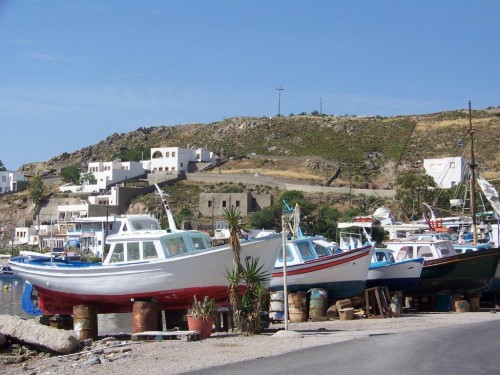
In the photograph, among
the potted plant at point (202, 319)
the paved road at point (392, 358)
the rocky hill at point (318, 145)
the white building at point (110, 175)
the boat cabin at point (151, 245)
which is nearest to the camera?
the paved road at point (392, 358)

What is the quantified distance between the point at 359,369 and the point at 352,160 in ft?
354

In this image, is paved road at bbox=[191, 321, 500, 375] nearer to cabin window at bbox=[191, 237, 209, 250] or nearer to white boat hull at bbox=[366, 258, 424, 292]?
cabin window at bbox=[191, 237, 209, 250]

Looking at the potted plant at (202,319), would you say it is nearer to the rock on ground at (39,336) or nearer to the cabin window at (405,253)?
the rock on ground at (39,336)

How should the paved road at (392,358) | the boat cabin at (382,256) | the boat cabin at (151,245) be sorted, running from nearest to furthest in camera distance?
the paved road at (392,358) < the boat cabin at (151,245) < the boat cabin at (382,256)

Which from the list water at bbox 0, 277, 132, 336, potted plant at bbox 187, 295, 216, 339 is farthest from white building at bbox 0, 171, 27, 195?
potted plant at bbox 187, 295, 216, 339

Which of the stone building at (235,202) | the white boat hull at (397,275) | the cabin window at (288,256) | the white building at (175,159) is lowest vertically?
the white boat hull at (397,275)

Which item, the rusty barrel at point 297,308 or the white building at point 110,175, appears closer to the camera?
the rusty barrel at point 297,308

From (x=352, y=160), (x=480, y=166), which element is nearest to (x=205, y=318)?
(x=480, y=166)

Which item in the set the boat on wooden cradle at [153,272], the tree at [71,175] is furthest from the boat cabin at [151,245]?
the tree at [71,175]

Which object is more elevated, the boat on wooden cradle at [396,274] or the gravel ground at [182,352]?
the boat on wooden cradle at [396,274]

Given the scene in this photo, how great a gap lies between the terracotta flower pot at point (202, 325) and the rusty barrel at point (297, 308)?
6214mm

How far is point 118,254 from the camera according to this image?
22812 millimetres

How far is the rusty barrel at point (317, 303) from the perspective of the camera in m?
25.5

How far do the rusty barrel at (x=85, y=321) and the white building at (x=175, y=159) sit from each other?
89538 mm
